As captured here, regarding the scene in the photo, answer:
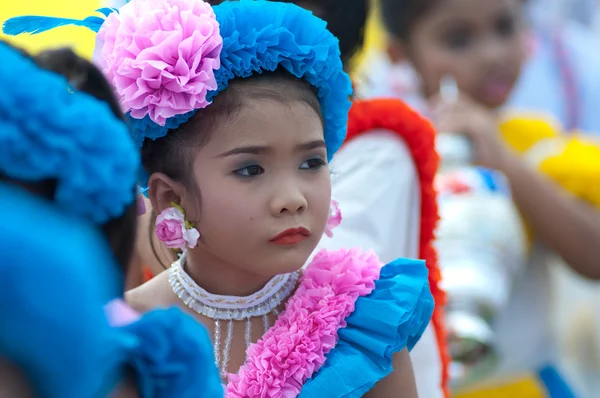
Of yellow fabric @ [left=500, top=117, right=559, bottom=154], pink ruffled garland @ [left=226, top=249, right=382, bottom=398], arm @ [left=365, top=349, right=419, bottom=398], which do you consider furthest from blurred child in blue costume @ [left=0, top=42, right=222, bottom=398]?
yellow fabric @ [left=500, top=117, right=559, bottom=154]

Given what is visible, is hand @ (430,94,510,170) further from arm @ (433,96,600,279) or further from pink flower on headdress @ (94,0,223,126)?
pink flower on headdress @ (94,0,223,126)

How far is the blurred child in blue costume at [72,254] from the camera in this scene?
2.29ft

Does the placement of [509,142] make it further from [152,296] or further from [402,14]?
[152,296]

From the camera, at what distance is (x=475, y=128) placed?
2557 millimetres

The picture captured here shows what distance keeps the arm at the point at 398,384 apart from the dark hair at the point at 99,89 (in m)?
0.56

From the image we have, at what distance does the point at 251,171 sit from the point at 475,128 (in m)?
1.41

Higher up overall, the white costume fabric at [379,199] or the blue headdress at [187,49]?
the blue headdress at [187,49]

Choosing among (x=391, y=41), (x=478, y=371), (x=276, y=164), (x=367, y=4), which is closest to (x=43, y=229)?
(x=276, y=164)

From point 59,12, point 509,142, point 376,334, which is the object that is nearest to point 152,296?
point 376,334

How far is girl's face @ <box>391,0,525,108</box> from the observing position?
269cm

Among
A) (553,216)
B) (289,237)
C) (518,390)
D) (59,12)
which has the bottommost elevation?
(518,390)

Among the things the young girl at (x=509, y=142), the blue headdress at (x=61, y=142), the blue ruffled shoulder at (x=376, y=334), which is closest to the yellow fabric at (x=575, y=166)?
the young girl at (x=509, y=142)

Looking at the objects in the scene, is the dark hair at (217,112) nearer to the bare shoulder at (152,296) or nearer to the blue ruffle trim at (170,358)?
the bare shoulder at (152,296)

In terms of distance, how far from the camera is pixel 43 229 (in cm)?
71
